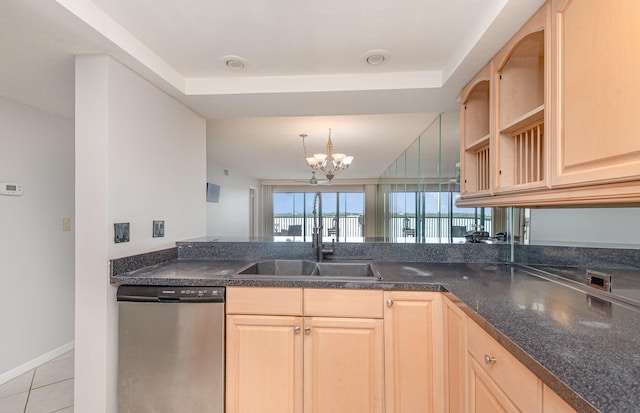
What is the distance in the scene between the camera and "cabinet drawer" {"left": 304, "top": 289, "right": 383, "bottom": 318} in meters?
1.52

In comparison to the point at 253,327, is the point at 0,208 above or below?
above

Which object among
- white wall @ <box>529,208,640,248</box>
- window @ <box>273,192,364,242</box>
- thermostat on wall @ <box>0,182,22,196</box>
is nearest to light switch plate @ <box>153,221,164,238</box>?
thermostat on wall @ <box>0,182,22,196</box>

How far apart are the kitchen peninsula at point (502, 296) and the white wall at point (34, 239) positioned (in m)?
1.37

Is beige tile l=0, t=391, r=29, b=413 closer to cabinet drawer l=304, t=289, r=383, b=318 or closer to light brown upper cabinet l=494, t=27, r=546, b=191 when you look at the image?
cabinet drawer l=304, t=289, r=383, b=318

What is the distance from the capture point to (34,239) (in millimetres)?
2422

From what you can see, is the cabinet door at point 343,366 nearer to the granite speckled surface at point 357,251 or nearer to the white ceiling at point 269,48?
the granite speckled surface at point 357,251

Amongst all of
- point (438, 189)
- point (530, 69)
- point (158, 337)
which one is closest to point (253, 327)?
point (158, 337)

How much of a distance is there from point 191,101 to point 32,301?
7.04 feet

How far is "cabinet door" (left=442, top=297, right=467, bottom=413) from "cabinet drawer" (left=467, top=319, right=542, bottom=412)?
0.08 m

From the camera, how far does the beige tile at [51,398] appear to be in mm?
1890

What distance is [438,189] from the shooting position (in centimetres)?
324

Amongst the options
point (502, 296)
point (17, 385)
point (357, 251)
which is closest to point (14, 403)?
point (17, 385)

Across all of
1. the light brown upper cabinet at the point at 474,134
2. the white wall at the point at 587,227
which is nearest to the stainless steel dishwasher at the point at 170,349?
the light brown upper cabinet at the point at 474,134

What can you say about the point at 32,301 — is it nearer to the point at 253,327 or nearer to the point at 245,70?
the point at 253,327
